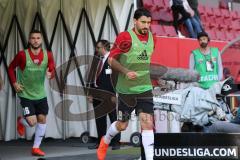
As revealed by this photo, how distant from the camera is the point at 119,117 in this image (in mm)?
7426

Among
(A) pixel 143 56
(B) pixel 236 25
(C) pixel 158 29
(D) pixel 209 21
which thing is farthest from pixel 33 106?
(B) pixel 236 25

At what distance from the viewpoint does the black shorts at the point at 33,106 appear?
29.2 ft

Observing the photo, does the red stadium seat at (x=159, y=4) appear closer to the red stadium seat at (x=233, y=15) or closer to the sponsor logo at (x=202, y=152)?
the red stadium seat at (x=233, y=15)

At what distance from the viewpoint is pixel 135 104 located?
726 cm

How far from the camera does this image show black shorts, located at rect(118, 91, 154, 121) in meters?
7.11

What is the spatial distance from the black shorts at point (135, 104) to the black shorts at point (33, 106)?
199cm

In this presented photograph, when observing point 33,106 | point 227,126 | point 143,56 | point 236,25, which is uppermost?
point 236,25

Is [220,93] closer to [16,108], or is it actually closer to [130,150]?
[130,150]

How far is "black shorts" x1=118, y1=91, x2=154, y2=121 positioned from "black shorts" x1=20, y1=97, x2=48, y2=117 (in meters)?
1.99

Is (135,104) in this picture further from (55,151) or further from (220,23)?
(220,23)

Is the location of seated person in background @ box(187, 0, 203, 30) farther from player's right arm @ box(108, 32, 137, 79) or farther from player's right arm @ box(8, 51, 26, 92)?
player's right arm @ box(108, 32, 137, 79)

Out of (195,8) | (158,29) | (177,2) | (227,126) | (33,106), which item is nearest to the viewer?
(227,126)

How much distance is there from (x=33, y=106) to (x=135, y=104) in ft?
7.50

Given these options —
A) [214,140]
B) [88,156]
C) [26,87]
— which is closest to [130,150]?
[88,156]
